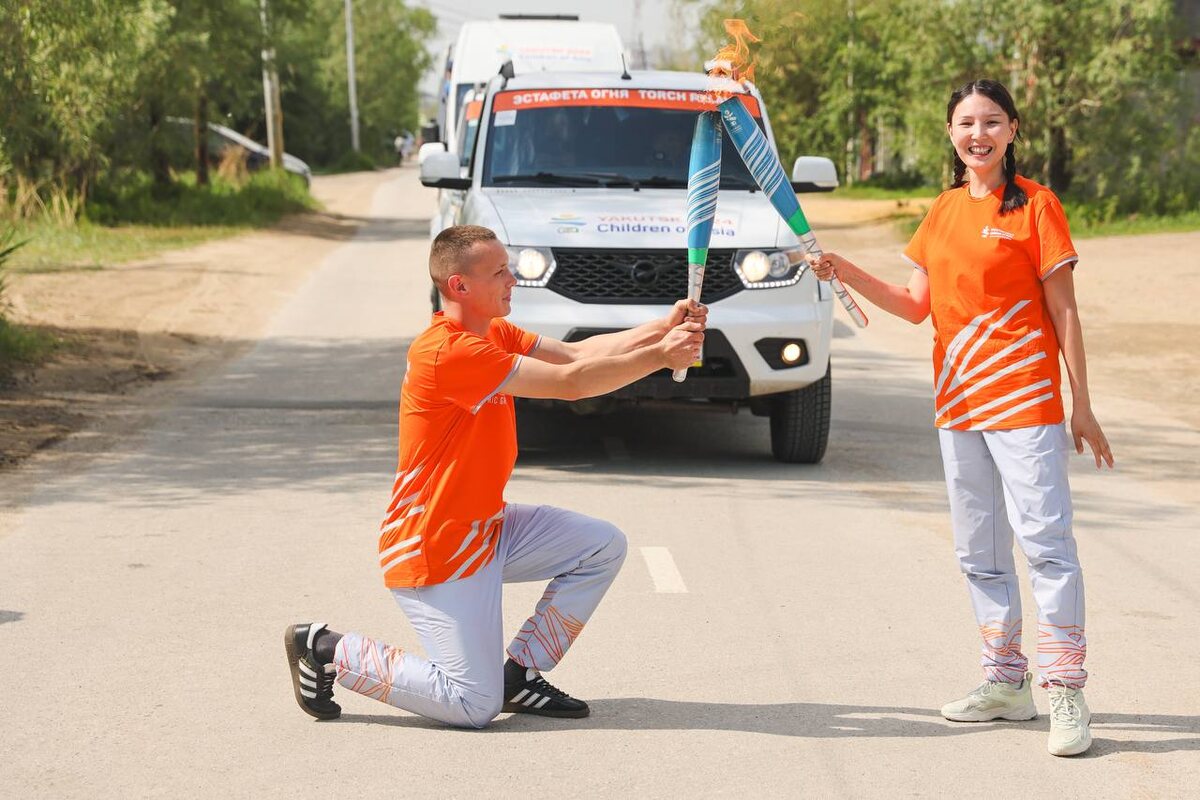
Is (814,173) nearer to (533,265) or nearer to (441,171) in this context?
(533,265)

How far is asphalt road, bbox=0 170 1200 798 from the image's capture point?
462cm

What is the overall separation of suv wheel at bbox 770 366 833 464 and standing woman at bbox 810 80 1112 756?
13.5ft

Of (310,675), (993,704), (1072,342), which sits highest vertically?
(1072,342)

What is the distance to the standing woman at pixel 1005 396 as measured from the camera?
4.78 meters

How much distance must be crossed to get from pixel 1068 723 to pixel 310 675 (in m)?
2.18

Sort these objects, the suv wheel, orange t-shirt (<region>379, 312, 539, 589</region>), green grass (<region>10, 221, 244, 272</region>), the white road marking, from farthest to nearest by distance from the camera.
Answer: green grass (<region>10, 221, 244, 272</region>)
the suv wheel
the white road marking
orange t-shirt (<region>379, 312, 539, 589</region>)

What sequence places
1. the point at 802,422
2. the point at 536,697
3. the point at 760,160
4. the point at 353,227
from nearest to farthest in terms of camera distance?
the point at 760,160 → the point at 536,697 → the point at 802,422 → the point at 353,227

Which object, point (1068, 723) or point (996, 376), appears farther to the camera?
point (996, 376)

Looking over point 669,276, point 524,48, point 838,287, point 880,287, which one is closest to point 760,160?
point 838,287

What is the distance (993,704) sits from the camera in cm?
501

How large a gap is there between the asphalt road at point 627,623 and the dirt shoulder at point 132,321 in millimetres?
1094

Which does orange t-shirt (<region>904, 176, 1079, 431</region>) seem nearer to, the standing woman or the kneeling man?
the standing woman

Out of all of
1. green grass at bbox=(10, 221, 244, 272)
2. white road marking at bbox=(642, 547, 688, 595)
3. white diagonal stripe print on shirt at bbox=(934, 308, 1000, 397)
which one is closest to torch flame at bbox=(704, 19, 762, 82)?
white diagonal stripe print on shirt at bbox=(934, 308, 1000, 397)

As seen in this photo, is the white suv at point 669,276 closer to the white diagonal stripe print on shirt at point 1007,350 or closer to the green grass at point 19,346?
the white diagonal stripe print on shirt at point 1007,350
